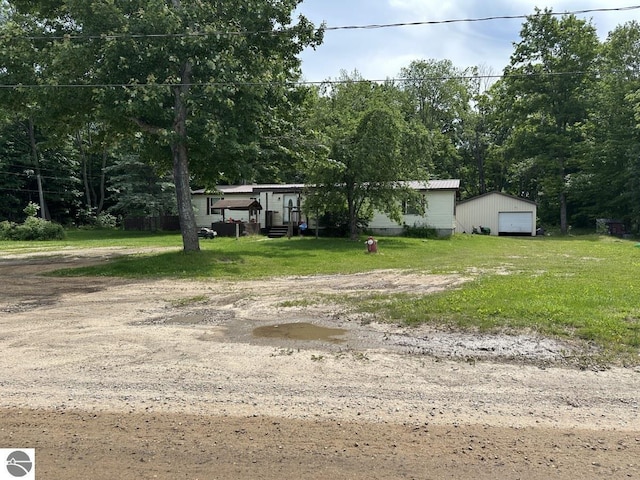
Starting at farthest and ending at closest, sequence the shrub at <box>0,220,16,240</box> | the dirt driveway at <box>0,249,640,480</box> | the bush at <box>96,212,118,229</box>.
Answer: the bush at <box>96,212,118,229</box>, the shrub at <box>0,220,16,240</box>, the dirt driveway at <box>0,249,640,480</box>

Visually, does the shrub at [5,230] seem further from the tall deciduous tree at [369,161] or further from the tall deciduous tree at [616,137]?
the tall deciduous tree at [616,137]

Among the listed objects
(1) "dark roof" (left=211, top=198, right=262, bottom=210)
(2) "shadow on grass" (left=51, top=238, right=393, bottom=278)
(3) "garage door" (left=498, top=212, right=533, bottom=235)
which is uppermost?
(1) "dark roof" (left=211, top=198, right=262, bottom=210)

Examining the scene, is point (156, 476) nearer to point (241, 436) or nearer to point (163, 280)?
point (241, 436)

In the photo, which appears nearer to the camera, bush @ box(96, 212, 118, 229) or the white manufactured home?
the white manufactured home

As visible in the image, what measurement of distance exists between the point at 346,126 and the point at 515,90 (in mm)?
25526

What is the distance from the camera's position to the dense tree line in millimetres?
14406

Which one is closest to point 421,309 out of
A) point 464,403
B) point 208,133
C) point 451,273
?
point 464,403

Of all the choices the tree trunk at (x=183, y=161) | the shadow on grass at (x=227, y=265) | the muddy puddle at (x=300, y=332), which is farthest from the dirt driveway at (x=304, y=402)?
the tree trunk at (x=183, y=161)

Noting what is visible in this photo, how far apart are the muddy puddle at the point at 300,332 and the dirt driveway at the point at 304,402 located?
0.04 m

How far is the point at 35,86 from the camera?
14.6 m

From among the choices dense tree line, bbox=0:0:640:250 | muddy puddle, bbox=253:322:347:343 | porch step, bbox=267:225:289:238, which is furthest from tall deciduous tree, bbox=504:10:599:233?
muddy puddle, bbox=253:322:347:343

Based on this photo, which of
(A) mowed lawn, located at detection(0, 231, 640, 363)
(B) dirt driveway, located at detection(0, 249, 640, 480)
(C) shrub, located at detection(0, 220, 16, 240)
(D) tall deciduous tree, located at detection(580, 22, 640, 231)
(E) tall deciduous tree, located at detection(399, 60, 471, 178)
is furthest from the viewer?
(E) tall deciduous tree, located at detection(399, 60, 471, 178)

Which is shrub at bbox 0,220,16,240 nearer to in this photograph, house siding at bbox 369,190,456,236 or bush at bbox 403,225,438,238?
house siding at bbox 369,190,456,236

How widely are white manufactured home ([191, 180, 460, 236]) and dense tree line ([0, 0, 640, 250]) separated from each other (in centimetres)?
379
